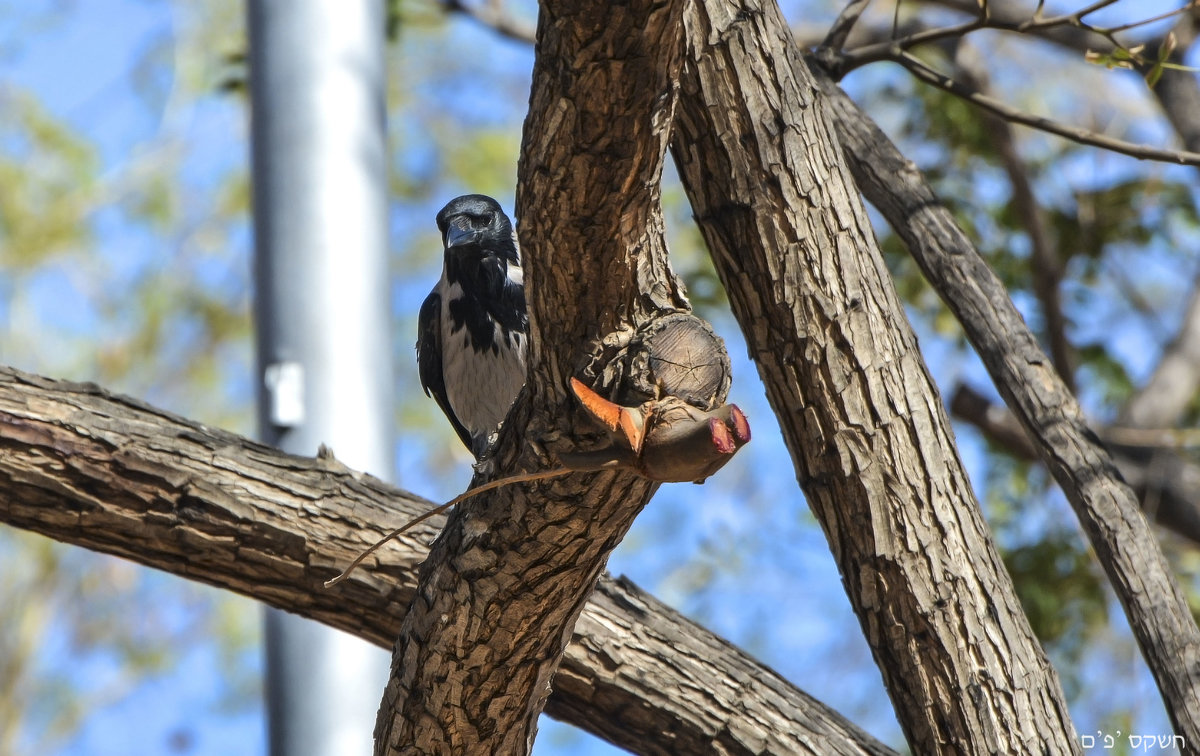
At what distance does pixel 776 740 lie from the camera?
266cm

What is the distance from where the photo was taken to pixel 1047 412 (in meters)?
2.82

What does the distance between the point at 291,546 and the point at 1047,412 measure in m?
1.70

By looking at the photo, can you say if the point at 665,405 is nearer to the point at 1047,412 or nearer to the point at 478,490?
the point at 478,490

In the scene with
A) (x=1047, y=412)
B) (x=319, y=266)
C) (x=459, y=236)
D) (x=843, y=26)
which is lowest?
(x=1047, y=412)

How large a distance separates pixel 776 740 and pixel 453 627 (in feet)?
2.68

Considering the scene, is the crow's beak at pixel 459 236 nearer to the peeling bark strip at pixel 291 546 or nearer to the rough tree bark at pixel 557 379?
the peeling bark strip at pixel 291 546

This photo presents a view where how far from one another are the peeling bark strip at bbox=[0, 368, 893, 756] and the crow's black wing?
1.59 meters

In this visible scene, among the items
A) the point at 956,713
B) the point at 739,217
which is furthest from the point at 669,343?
the point at 956,713

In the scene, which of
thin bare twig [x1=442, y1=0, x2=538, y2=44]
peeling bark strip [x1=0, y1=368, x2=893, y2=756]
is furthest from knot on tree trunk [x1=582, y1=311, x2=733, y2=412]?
thin bare twig [x1=442, y1=0, x2=538, y2=44]

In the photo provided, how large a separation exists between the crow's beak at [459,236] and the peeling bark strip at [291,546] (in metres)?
1.18

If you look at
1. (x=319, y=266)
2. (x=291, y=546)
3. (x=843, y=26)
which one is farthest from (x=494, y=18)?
(x=291, y=546)

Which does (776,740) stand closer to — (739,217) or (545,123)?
(739,217)

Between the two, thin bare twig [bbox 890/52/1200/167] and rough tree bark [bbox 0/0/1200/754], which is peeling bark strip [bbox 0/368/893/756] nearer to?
rough tree bark [bbox 0/0/1200/754]

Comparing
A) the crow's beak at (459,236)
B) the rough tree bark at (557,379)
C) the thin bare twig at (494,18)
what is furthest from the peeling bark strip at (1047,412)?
the thin bare twig at (494,18)
